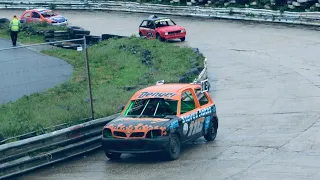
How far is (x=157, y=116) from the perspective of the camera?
1496 cm

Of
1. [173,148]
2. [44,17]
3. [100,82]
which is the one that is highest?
[173,148]

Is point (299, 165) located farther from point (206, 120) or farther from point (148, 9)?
point (148, 9)

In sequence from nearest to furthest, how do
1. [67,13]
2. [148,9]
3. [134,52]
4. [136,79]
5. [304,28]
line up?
1. [136,79]
2. [134,52]
3. [304,28]
4. [148,9]
5. [67,13]

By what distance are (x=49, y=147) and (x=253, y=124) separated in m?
5.60

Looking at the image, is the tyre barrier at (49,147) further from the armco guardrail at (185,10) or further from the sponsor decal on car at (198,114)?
the armco guardrail at (185,10)

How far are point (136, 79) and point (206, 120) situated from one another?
7779mm

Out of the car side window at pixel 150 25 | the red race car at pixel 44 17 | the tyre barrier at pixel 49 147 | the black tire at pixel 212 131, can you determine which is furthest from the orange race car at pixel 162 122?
the red race car at pixel 44 17

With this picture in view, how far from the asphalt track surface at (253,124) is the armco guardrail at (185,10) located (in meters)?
3.78

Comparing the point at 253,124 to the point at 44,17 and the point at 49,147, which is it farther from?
the point at 44,17

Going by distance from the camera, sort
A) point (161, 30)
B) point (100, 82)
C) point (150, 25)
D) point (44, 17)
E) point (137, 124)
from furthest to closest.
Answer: point (44, 17) < point (150, 25) < point (161, 30) < point (100, 82) < point (137, 124)

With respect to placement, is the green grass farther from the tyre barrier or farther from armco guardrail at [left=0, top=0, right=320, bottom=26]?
armco guardrail at [left=0, top=0, right=320, bottom=26]

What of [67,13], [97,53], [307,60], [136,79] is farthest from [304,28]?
[67,13]

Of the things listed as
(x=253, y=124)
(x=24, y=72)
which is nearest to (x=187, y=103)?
(x=253, y=124)

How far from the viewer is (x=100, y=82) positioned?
24000mm
